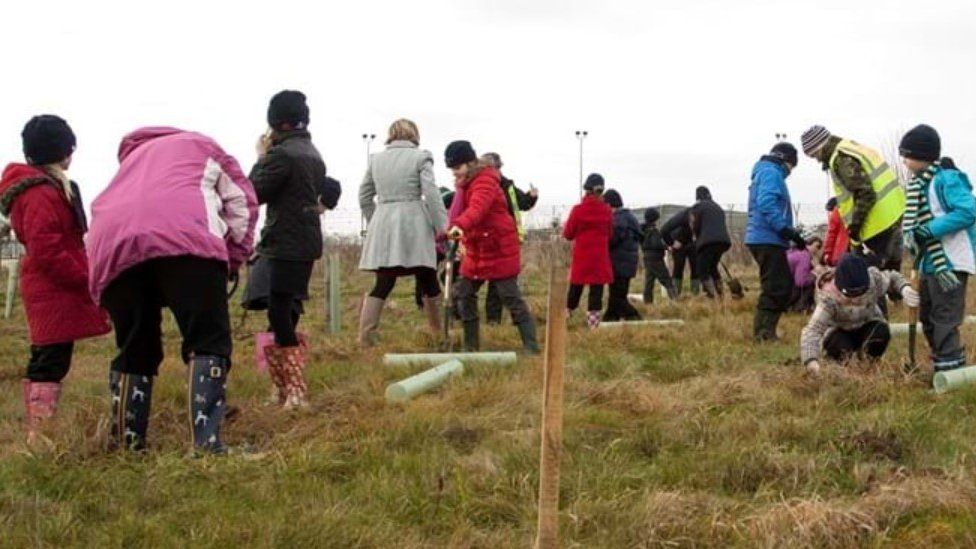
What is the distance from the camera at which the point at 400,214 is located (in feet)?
24.1

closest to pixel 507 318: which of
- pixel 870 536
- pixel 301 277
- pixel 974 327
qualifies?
pixel 974 327

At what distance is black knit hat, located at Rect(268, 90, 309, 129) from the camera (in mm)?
5277

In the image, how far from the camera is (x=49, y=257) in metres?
4.62

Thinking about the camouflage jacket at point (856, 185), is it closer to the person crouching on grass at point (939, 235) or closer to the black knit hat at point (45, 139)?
the person crouching on grass at point (939, 235)

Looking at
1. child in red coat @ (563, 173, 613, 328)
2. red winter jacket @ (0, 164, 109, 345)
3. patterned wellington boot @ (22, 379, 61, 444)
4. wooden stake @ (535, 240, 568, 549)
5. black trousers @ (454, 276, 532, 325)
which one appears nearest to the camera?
wooden stake @ (535, 240, 568, 549)

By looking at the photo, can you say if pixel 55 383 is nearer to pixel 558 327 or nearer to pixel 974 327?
pixel 558 327

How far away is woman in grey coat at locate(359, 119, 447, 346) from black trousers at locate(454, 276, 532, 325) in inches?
11.6

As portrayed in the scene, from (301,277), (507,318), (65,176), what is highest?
(65,176)

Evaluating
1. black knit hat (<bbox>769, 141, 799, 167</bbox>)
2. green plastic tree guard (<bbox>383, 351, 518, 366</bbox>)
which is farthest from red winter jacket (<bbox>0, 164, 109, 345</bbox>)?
black knit hat (<bbox>769, 141, 799, 167</bbox>)

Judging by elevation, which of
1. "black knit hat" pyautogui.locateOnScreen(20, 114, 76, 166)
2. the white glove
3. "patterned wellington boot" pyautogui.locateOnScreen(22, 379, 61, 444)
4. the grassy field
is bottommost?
the grassy field

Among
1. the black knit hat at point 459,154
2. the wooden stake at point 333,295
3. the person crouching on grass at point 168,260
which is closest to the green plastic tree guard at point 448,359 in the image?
the black knit hat at point 459,154

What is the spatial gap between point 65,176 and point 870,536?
149 inches

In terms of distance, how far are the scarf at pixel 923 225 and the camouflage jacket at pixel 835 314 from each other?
12.5 inches

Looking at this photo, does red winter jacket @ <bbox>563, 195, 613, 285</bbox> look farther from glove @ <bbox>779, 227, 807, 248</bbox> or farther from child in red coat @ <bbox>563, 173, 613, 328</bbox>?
glove @ <bbox>779, 227, 807, 248</bbox>
